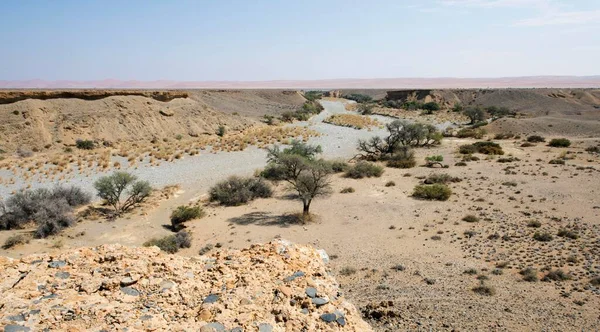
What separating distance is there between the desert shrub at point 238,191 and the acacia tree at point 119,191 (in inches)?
165

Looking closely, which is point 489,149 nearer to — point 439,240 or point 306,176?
point 306,176

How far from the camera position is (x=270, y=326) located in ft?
14.9

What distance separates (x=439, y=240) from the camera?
591 inches

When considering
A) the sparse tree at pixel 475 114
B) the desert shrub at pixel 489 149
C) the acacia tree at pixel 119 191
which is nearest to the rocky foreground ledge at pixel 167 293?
the acacia tree at pixel 119 191

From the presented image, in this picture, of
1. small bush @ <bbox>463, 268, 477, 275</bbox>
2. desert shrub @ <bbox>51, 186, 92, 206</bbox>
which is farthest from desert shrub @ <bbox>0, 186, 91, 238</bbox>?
small bush @ <bbox>463, 268, 477, 275</bbox>

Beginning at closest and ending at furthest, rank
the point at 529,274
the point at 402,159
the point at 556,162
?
the point at 529,274, the point at 556,162, the point at 402,159

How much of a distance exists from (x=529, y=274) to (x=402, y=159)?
2153cm

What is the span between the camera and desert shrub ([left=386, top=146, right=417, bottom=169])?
30797 mm

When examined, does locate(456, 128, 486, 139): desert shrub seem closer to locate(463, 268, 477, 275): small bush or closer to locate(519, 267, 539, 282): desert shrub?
locate(519, 267, 539, 282): desert shrub

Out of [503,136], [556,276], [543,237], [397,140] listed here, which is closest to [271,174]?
[397,140]

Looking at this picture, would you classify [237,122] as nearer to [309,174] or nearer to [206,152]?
[206,152]

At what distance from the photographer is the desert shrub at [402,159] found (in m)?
30.8

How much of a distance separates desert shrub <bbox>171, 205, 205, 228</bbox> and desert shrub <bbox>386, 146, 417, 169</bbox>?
18.6 m

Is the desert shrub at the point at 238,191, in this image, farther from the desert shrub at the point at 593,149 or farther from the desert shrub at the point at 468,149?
the desert shrub at the point at 593,149
